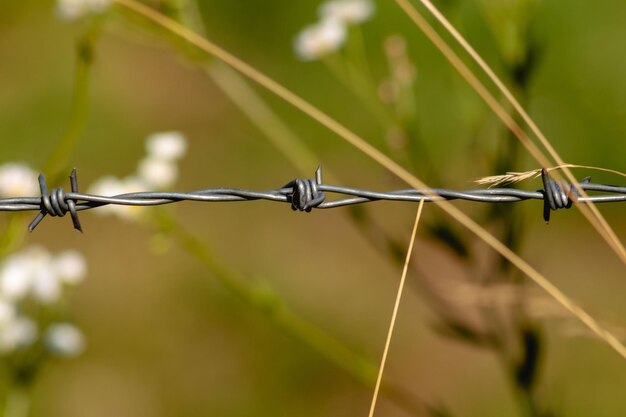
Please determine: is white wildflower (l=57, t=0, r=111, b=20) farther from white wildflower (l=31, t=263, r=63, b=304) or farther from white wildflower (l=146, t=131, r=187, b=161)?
white wildflower (l=31, t=263, r=63, b=304)

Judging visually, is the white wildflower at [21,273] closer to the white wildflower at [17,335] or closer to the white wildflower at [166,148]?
the white wildflower at [17,335]

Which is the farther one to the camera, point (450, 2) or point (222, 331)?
point (222, 331)

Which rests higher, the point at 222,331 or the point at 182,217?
the point at 182,217

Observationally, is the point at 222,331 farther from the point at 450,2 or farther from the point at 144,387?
the point at 450,2

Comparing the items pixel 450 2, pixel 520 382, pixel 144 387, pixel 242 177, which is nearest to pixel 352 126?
pixel 242 177

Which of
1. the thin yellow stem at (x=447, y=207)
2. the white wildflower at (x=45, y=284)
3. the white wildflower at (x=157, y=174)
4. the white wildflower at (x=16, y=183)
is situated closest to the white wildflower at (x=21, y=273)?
the white wildflower at (x=45, y=284)

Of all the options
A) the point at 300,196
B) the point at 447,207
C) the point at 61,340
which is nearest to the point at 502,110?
the point at 447,207
